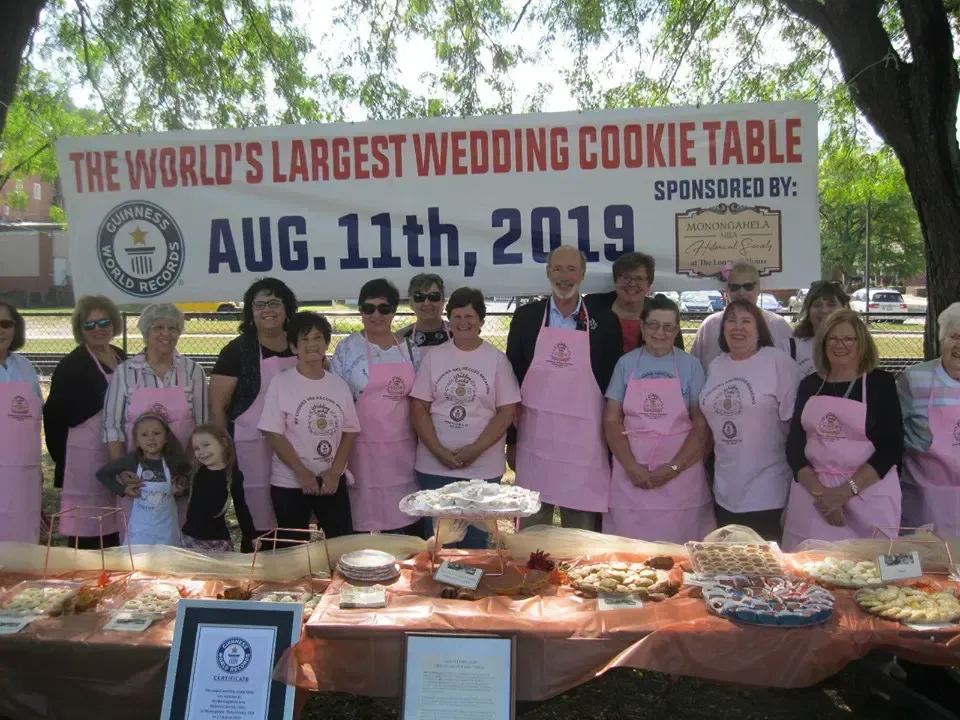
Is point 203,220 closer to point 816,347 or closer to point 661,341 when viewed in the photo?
point 661,341

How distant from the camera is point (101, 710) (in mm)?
2428

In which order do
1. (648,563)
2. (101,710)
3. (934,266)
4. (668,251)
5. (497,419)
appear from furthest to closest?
(934,266) → (668,251) → (497,419) → (648,563) → (101,710)

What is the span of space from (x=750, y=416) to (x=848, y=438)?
15.0 inches

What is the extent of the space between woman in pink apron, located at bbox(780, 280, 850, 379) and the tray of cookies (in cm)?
133

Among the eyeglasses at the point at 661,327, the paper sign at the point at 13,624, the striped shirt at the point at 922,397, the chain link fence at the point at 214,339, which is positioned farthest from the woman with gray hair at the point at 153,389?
the chain link fence at the point at 214,339

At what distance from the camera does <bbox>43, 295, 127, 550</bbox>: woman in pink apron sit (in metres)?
3.90

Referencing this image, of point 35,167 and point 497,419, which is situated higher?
point 35,167

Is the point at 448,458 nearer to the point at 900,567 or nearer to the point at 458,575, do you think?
the point at 458,575

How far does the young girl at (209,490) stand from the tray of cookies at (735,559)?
74.9 inches

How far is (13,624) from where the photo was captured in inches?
98.0

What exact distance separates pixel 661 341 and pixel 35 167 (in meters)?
10.9

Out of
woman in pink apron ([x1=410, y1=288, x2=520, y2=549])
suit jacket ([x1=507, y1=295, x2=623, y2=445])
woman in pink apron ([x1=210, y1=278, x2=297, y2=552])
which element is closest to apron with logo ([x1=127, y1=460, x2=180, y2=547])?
woman in pink apron ([x1=210, y1=278, x2=297, y2=552])

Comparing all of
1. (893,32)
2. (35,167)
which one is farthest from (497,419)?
(35,167)

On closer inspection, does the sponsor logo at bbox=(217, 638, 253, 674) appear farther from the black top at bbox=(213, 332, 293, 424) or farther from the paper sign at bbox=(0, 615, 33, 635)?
the black top at bbox=(213, 332, 293, 424)
